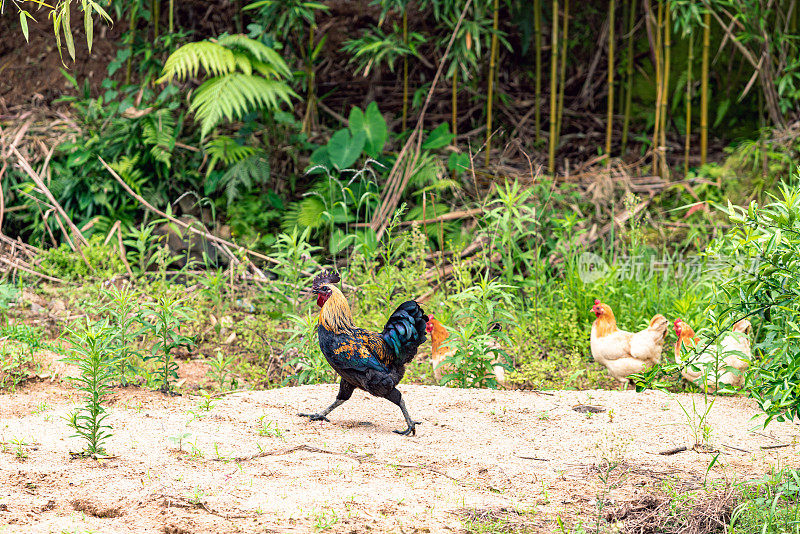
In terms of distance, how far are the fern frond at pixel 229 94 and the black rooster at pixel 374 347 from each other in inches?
131

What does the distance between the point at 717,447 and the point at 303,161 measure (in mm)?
5286

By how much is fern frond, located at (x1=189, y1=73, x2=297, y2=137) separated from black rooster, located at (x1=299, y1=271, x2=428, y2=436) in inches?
131

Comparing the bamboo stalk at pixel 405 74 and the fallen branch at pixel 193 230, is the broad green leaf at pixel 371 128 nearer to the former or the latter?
the bamboo stalk at pixel 405 74

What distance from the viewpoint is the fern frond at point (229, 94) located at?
6.95 m

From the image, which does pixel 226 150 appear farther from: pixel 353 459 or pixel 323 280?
pixel 353 459

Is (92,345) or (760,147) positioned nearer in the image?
(92,345)

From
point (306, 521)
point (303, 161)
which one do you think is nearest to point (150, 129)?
point (303, 161)

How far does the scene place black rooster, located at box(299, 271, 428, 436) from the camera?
4.01 meters

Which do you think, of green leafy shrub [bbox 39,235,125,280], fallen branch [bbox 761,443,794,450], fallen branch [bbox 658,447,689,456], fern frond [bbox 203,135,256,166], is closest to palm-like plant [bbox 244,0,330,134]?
fern frond [bbox 203,135,256,166]

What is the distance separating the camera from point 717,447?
393 cm

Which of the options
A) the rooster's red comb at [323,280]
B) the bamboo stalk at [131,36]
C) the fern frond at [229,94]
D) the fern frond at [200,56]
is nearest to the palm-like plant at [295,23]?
the fern frond at [200,56]

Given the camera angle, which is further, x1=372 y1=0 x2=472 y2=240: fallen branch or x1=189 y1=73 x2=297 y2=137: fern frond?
x1=372 y1=0 x2=472 y2=240: fallen branch

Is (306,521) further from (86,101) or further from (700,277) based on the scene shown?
(86,101)

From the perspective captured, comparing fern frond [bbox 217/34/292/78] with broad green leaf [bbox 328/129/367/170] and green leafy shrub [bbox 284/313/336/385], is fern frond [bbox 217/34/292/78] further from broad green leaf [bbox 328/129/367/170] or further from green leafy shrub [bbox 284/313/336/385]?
green leafy shrub [bbox 284/313/336/385]
